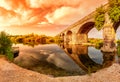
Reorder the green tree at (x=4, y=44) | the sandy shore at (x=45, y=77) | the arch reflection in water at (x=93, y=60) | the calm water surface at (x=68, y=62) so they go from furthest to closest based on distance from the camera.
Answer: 1. the arch reflection in water at (x=93, y=60)
2. the calm water surface at (x=68, y=62)
3. the green tree at (x=4, y=44)
4. the sandy shore at (x=45, y=77)

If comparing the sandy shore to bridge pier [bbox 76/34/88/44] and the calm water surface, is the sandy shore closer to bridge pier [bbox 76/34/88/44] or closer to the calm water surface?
the calm water surface

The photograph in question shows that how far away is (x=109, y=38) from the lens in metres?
48.7

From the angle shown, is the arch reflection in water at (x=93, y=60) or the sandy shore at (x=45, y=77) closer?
the sandy shore at (x=45, y=77)

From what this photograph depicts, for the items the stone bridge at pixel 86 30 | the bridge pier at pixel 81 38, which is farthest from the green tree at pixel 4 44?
the bridge pier at pixel 81 38

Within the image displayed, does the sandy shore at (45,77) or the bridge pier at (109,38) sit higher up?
the bridge pier at (109,38)

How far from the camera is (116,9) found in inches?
1704

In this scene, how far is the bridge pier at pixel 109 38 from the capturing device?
155 feet

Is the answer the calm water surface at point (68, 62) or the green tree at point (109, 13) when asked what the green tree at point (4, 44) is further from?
the green tree at point (109, 13)

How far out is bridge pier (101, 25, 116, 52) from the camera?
1856 inches

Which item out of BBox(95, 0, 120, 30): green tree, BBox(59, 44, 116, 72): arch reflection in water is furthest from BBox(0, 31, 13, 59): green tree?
BBox(95, 0, 120, 30): green tree

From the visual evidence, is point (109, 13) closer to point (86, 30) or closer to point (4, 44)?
point (4, 44)

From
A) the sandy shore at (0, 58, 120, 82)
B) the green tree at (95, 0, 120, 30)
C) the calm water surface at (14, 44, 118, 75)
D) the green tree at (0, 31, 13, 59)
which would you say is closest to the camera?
the sandy shore at (0, 58, 120, 82)

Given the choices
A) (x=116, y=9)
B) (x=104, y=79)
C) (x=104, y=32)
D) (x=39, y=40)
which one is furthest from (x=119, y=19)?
(x=39, y=40)

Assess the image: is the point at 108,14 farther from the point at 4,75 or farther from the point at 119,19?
the point at 4,75
